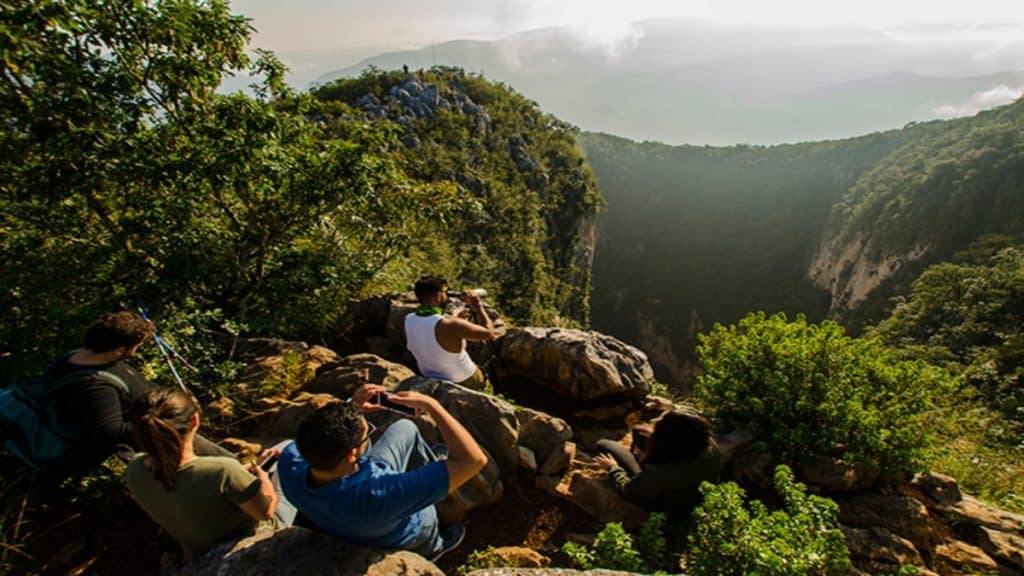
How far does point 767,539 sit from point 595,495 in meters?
1.74

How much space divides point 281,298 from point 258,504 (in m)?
4.04

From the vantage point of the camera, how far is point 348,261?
23.9 ft

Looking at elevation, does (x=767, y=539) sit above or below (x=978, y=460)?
above

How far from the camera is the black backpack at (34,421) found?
9.93 feet

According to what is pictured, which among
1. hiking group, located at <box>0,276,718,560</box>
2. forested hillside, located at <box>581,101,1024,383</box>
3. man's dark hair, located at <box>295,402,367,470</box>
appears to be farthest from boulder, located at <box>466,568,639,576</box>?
forested hillside, located at <box>581,101,1024,383</box>

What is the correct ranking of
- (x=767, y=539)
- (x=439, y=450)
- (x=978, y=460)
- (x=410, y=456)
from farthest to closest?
1. (x=978, y=460)
2. (x=439, y=450)
3. (x=410, y=456)
4. (x=767, y=539)

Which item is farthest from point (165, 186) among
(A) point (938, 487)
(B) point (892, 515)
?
(A) point (938, 487)

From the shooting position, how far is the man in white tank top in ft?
14.8

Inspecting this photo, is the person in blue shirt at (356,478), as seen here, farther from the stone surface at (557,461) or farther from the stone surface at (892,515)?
the stone surface at (892,515)

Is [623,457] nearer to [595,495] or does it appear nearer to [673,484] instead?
[595,495]

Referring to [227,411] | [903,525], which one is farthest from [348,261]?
[903,525]

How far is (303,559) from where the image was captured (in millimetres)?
2426

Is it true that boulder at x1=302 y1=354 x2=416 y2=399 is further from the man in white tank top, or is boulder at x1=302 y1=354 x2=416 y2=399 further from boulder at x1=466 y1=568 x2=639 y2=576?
boulder at x1=466 y1=568 x2=639 y2=576

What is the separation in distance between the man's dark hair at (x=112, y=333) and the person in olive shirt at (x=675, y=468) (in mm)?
3952
